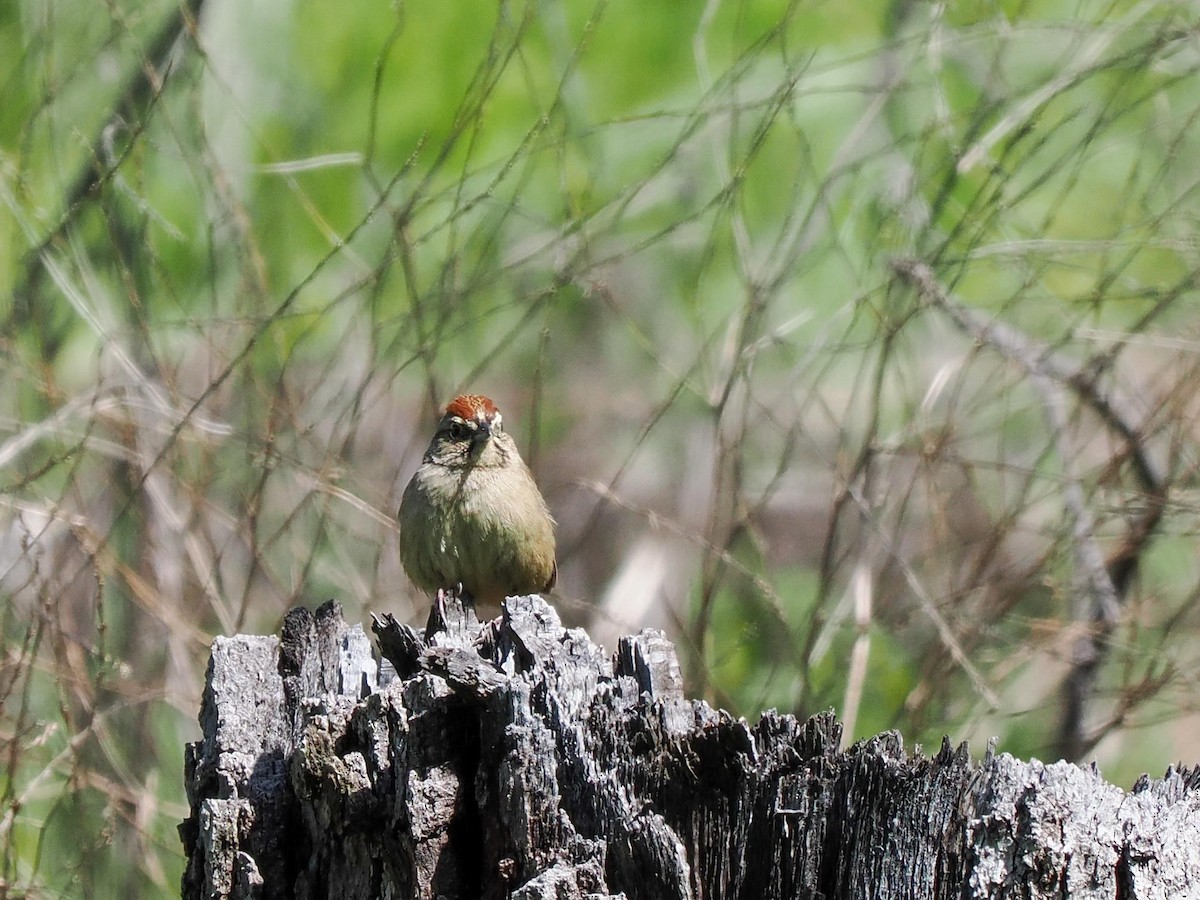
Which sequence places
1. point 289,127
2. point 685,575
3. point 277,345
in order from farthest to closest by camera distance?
point 289,127 < point 685,575 < point 277,345

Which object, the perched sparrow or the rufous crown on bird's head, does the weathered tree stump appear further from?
the rufous crown on bird's head

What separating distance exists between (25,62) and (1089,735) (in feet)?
16.4

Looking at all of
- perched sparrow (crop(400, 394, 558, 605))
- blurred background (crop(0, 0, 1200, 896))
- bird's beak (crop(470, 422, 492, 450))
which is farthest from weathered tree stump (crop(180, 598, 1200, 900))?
bird's beak (crop(470, 422, 492, 450))

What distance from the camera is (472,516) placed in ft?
16.6

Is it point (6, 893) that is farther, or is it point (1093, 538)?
point (1093, 538)

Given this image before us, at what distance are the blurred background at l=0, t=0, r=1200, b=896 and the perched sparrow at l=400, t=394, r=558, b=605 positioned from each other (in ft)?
0.57

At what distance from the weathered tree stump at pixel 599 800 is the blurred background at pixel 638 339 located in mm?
1729

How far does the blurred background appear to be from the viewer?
4785 mm

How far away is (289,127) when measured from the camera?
690 centimetres

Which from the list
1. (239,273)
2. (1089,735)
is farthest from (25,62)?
(1089,735)

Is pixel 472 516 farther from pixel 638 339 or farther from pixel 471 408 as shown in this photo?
pixel 638 339

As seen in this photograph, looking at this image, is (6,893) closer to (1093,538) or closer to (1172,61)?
(1093,538)

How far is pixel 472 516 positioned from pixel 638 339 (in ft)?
4.09

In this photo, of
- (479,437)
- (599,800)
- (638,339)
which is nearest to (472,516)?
(479,437)
